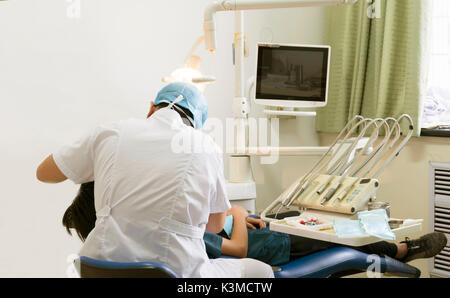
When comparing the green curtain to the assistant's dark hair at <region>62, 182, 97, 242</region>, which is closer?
the assistant's dark hair at <region>62, 182, 97, 242</region>

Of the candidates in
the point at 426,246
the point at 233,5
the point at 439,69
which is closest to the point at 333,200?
the point at 426,246

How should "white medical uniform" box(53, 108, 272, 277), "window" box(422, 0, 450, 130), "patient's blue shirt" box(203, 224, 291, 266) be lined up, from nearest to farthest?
"white medical uniform" box(53, 108, 272, 277) → "patient's blue shirt" box(203, 224, 291, 266) → "window" box(422, 0, 450, 130)

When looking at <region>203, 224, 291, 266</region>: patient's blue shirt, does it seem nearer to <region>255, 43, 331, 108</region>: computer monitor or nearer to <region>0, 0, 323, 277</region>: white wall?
<region>255, 43, 331, 108</region>: computer monitor

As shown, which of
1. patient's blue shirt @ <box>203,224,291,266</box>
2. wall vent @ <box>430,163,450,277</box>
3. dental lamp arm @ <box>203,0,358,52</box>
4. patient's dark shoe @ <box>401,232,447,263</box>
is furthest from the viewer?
wall vent @ <box>430,163,450,277</box>

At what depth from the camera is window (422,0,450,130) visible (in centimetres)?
259

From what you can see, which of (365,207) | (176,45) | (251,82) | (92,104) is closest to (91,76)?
(92,104)

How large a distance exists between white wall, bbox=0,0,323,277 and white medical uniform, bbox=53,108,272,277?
0.79m

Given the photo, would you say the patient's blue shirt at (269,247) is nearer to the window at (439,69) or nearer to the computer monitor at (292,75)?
the computer monitor at (292,75)

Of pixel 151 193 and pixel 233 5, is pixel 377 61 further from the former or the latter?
pixel 151 193

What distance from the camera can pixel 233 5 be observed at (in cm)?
172

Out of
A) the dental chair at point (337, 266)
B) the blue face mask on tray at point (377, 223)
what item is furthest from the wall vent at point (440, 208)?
the blue face mask on tray at point (377, 223)

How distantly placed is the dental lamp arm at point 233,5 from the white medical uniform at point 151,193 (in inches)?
18.6

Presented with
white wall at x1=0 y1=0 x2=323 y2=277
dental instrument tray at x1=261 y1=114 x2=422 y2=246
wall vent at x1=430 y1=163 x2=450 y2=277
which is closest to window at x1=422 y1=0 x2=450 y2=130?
wall vent at x1=430 y1=163 x2=450 y2=277
